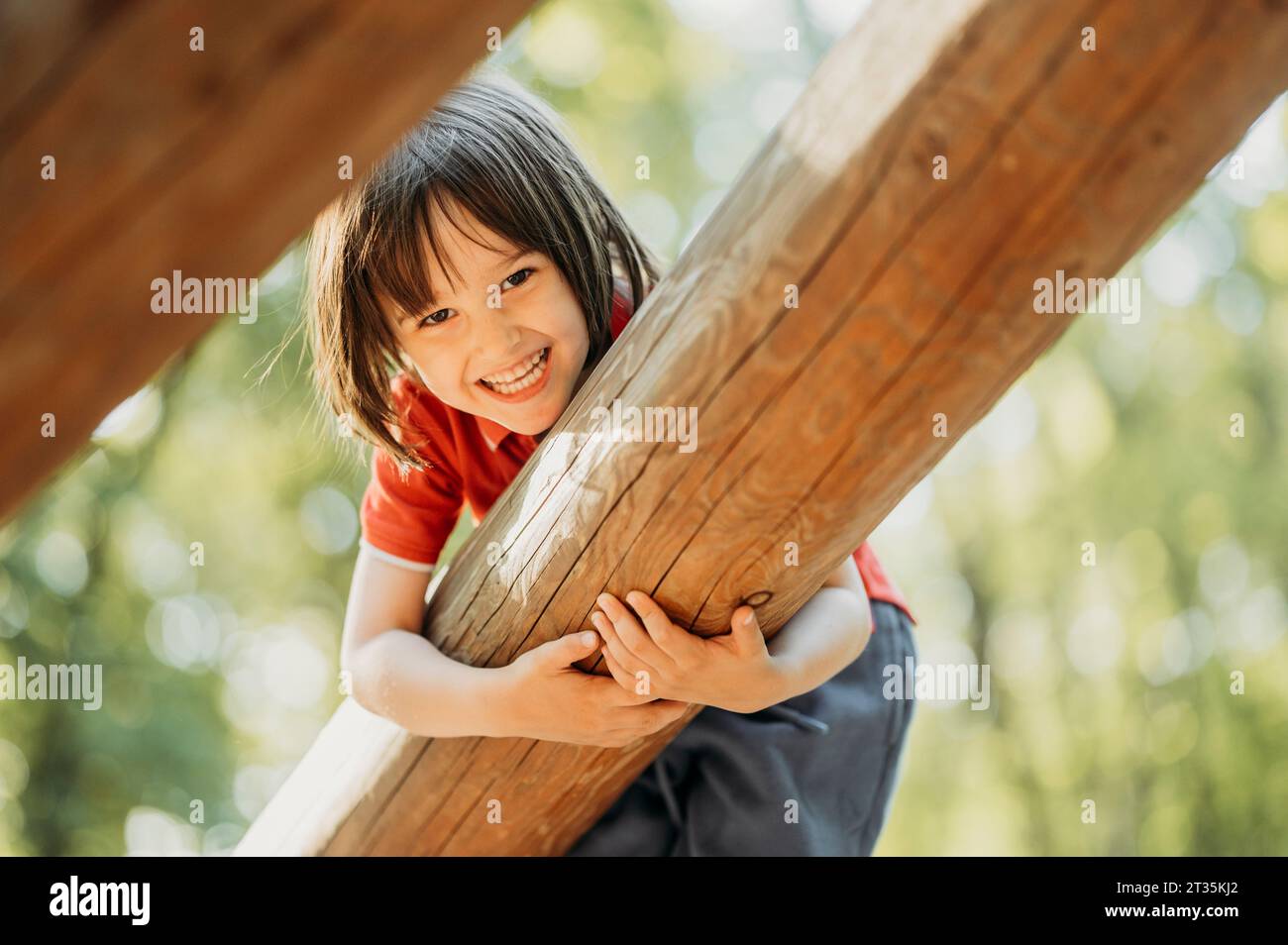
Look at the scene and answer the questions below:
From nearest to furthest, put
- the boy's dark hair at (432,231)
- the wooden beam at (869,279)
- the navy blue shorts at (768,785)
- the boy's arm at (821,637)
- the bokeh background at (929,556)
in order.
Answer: the wooden beam at (869,279), the boy's arm at (821,637), the boy's dark hair at (432,231), the navy blue shorts at (768,785), the bokeh background at (929,556)

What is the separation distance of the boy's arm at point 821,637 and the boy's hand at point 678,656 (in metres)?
0.04

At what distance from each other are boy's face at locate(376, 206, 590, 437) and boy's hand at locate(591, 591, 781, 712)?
1.38ft

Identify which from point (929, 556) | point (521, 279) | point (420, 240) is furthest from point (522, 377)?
point (929, 556)

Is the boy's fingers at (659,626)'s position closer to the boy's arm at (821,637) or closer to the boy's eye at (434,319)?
the boy's arm at (821,637)

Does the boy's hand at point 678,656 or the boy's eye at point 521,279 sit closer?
the boy's hand at point 678,656

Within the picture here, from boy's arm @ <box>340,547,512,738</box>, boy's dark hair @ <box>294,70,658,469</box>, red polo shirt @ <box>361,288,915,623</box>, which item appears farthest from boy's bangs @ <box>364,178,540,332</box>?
boy's arm @ <box>340,547,512,738</box>

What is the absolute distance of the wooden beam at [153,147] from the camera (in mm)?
657

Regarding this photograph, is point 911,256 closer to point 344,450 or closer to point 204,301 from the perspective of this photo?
point 204,301

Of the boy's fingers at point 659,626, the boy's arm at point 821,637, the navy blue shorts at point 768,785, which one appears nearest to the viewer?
the boy's fingers at point 659,626

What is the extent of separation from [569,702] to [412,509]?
532 mm

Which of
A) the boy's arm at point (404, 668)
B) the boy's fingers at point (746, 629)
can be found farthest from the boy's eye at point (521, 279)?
the boy's fingers at point (746, 629)

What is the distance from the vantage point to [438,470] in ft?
6.30

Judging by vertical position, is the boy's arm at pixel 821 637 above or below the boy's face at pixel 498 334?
below

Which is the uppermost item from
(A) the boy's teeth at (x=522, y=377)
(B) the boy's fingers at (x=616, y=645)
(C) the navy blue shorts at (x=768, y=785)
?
(A) the boy's teeth at (x=522, y=377)
